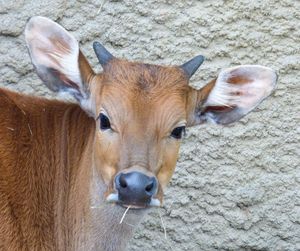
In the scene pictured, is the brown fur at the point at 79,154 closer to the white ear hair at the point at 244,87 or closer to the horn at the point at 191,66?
the horn at the point at 191,66

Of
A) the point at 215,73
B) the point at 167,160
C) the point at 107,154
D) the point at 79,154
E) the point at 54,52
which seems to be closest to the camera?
the point at 107,154

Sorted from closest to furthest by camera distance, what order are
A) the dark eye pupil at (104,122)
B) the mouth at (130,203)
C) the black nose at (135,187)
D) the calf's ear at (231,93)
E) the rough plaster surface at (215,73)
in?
the black nose at (135,187) → the mouth at (130,203) → the dark eye pupil at (104,122) → the calf's ear at (231,93) → the rough plaster surface at (215,73)

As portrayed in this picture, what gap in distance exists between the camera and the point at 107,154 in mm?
5656

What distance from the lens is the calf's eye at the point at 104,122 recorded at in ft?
18.7

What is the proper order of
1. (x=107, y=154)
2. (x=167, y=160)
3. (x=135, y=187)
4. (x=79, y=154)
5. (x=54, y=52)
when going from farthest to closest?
(x=79, y=154), (x=54, y=52), (x=167, y=160), (x=107, y=154), (x=135, y=187)

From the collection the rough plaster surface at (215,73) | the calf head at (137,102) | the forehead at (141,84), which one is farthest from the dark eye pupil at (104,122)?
the rough plaster surface at (215,73)

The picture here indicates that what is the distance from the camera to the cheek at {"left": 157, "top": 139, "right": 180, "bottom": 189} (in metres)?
5.72

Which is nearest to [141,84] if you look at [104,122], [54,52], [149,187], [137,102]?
[137,102]

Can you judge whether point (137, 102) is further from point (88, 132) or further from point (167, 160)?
point (88, 132)

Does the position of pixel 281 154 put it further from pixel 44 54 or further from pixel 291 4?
pixel 44 54

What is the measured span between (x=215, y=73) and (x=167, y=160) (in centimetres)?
220

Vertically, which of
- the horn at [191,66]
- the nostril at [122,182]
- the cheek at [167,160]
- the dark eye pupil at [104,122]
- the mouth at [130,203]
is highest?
the horn at [191,66]

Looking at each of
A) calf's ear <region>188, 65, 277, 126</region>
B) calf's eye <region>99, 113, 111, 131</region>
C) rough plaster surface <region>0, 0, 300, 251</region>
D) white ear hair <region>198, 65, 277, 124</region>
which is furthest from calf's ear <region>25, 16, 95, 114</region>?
rough plaster surface <region>0, 0, 300, 251</region>

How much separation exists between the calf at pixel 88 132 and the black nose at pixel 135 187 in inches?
3.1
